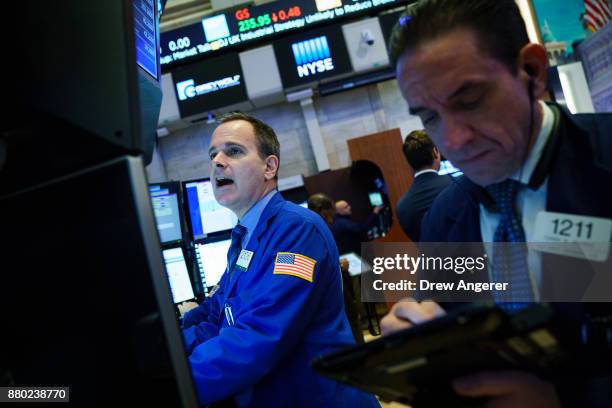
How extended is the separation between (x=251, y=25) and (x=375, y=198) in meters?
2.85

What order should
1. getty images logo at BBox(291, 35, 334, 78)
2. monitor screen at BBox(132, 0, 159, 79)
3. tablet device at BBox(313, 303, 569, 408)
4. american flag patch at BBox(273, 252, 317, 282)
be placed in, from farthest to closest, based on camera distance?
getty images logo at BBox(291, 35, 334, 78)
monitor screen at BBox(132, 0, 159, 79)
american flag patch at BBox(273, 252, 317, 282)
tablet device at BBox(313, 303, 569, 408)

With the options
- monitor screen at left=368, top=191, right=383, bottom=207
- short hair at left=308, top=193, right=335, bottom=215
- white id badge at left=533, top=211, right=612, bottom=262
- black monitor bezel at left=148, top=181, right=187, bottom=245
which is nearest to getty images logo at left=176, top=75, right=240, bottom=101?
short hair at left=308, top=193, right=335, bottom=215

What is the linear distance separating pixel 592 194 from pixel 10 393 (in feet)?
3.46

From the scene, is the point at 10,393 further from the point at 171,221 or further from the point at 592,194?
the point at 171,221

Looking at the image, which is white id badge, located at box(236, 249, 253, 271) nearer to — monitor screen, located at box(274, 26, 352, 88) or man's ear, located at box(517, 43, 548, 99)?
man's ear, located at box(517, 43, 548, 99)

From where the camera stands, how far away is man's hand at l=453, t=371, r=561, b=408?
0.61 m

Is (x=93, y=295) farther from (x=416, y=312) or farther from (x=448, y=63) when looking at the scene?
(x=448, y=63)

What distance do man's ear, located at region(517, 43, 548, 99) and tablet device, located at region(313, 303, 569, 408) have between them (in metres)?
0.49

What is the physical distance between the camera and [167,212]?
2.54 m

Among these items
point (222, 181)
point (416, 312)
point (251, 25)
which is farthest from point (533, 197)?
point (251, 25)

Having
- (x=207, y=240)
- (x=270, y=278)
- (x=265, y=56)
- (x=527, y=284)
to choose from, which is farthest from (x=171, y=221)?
(x=265, y=56)

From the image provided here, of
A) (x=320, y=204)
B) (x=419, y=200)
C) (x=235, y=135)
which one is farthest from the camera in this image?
(x=320, y=204)

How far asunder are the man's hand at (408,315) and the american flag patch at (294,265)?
567 millimetres

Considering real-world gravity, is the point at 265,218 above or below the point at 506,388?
above
